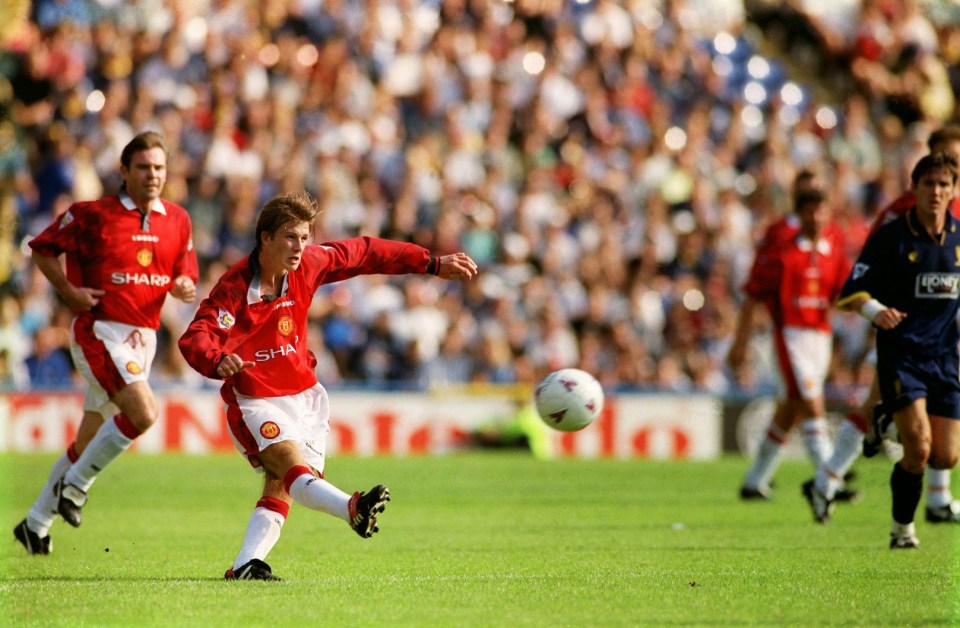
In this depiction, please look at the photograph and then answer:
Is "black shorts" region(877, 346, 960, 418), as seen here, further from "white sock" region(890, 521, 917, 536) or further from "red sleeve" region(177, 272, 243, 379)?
"red sleeve" region(177, 272, 243, 379)

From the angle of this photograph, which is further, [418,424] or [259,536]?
[418,424]

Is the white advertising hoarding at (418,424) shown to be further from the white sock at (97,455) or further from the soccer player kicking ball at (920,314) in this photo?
the soccer player kicking ball at (920,314)

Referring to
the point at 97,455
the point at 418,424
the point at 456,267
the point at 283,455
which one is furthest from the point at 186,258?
the point at 418,424

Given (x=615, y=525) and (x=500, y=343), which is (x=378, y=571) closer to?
(x=615, y=525)

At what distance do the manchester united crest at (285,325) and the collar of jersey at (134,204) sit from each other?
7.48 feet

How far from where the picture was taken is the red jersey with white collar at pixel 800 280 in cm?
1345

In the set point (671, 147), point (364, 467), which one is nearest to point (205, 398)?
point (364, 467)

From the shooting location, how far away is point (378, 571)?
837cm

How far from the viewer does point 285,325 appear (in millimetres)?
7918

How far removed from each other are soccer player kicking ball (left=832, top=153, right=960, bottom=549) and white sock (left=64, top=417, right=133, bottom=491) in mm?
4785

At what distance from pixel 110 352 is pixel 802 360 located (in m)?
6.74

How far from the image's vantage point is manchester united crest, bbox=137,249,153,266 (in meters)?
9.63

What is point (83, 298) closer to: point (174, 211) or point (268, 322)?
point (174, 211)

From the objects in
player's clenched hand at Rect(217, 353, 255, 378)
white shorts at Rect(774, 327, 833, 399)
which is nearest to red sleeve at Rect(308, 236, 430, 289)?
player's clenched hand at Rect(217, 353, 255, 378)
